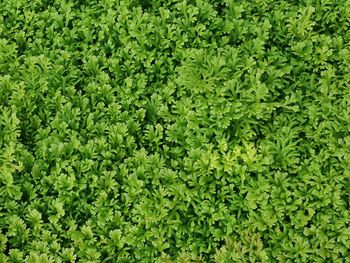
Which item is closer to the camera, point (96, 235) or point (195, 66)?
point (96, 235)

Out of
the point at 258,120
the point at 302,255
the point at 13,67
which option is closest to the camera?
the point at 302,255

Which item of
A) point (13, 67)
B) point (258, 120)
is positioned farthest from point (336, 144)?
point (13, 67)

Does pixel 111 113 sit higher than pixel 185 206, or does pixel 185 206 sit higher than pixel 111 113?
pixel 111 113

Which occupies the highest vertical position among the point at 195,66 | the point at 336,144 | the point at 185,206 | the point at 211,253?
the point at 195,66

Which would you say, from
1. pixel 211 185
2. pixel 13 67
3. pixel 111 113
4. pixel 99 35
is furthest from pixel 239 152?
pixel 13 67

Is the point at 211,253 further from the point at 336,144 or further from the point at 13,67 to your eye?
the point at 13,67

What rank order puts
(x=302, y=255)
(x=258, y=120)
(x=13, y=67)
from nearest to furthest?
(x=302, y=255), (x=258, y=120), (x=13, y=67)

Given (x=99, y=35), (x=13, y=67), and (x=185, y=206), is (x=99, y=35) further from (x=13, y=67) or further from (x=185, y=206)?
(x=185, y=206)
